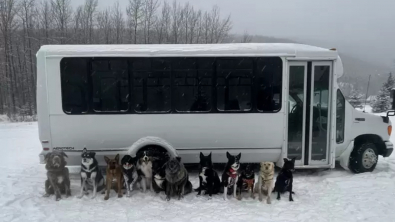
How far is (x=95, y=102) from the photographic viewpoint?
21.3 feet

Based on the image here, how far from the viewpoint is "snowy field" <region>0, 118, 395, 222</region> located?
16.5ft

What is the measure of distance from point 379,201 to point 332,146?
60.1 inches

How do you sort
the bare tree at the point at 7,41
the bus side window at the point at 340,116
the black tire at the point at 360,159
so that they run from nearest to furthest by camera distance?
1. the bus side window at the point at 340,116
2. the black tire at the point at 360,159
3. the bare tree at the point at 7,41

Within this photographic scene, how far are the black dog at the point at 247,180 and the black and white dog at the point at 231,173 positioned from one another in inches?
4.1

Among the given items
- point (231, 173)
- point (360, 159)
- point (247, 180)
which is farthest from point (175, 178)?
point (360, 159)

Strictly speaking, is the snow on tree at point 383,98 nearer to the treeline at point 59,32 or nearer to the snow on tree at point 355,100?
the snow on tree at point 355,100

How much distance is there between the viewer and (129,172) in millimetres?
5840

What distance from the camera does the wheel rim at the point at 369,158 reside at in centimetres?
713

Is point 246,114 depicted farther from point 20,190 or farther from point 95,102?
point 20,190

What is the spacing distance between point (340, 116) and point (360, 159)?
1.19 meters

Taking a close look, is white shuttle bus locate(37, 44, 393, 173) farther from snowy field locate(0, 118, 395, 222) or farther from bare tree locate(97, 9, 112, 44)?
bare tree locate(97, 9, 112, 44)

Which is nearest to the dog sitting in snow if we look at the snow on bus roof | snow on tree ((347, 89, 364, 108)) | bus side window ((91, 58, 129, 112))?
bus side window ((91, 58, 129, 112))

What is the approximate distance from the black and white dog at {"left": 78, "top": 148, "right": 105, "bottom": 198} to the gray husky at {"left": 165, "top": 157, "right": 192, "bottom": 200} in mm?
1456

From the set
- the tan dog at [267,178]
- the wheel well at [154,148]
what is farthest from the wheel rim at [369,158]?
the wheel well at [154,148]
